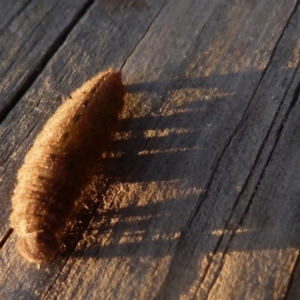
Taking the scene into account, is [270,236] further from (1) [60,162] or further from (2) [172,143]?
(1) [60,162]

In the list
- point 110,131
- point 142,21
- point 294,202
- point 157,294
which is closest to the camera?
point 157,294

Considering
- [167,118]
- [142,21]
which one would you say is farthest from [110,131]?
[142,21]

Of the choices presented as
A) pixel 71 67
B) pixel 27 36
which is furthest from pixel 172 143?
pixel 27 36

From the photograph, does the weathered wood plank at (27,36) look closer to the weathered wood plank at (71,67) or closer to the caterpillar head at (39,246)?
the weathered wood plank at (71,67)

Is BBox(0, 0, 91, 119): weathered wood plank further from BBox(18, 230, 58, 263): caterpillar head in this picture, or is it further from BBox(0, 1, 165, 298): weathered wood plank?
BBox(18, 230, 58, 263): caterpillar head

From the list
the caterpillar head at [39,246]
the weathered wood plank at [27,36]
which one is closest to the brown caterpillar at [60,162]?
the caterpillar head at [39,246]

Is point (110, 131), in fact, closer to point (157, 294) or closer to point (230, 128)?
point (230, 128)

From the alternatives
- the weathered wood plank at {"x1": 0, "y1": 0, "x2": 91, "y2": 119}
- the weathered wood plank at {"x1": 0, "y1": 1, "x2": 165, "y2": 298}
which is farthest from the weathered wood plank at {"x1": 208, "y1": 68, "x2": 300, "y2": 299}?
the weathered wood plank at {"x1": 0, "y1": 0, "x2": 91, "y2": 119}
